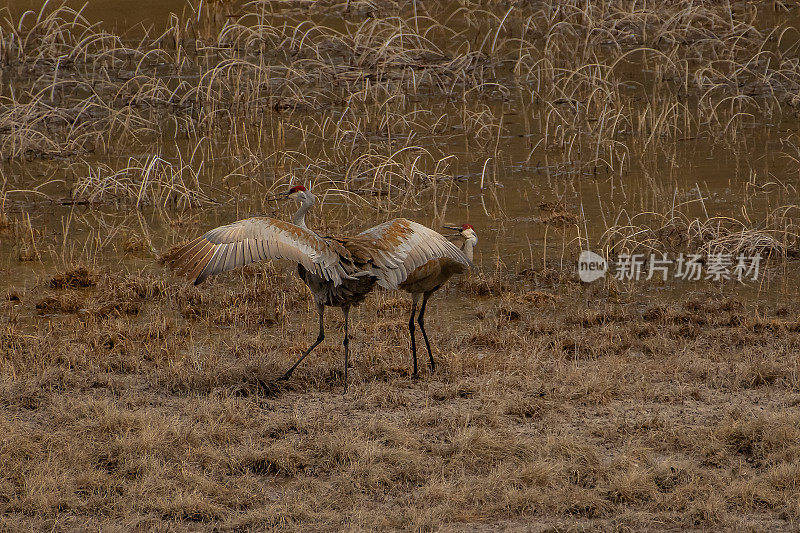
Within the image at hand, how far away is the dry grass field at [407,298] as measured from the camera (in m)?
5.37

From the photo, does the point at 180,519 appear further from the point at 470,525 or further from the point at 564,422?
the point at 564,422

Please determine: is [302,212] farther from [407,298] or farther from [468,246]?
[407,298]

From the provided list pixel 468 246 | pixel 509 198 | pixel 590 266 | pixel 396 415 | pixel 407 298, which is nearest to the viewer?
pixel 396 415

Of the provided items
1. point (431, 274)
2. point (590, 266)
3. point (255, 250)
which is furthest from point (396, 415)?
point (590, 266)

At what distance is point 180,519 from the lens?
5117 mm

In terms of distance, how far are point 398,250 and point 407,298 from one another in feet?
6.35

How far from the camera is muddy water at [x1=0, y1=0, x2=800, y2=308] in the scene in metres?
9.45

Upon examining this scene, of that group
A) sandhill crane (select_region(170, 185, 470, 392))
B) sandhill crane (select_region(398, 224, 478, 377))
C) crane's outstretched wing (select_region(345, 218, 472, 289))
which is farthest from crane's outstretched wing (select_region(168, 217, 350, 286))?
sandhill crane (select_region(398, 224, 478, 377))

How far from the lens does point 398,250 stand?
21.3ft

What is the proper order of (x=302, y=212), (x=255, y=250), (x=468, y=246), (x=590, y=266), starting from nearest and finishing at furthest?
(x=255, y=250), (x=302, y=212), (x=468, y=246), (x=590, y=266)

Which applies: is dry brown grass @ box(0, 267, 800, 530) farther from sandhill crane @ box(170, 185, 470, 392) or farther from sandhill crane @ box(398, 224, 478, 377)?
sandhill crane @ box(170, 185, 470, 392)

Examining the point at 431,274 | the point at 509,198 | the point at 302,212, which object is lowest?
the point at 431,274

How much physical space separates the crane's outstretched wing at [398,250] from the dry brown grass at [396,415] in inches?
27.6

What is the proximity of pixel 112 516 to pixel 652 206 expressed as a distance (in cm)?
657
